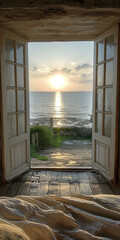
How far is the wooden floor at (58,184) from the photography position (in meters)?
2.99

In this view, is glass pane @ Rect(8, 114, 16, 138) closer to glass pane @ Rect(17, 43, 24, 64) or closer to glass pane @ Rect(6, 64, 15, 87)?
glass pane @ Rect(6, 64, 15, 87)

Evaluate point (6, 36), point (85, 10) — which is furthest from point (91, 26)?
point (6, 36)

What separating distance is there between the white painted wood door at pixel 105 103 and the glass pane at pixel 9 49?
1.44m

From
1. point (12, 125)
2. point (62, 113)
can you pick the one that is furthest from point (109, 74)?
point (62, 113)

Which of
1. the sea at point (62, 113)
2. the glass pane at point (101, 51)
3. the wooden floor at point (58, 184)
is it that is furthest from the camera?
the sea at point (62, 113)

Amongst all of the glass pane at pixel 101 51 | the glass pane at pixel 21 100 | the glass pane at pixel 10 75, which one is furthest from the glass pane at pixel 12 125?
the glass pane at pixel 101 51

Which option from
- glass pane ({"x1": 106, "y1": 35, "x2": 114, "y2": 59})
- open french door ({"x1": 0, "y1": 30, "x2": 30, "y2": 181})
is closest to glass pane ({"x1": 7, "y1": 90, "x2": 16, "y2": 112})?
open french door ({"x1": 0, "y1": 30, "x2": 30, "y2": 181})

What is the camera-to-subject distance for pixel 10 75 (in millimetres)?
3430

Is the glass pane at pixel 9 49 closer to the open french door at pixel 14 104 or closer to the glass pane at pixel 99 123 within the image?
the open french door at pixel 14 104

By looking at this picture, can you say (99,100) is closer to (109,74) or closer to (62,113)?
(109,74)

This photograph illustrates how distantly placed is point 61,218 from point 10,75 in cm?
275

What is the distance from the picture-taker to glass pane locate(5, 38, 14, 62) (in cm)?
335

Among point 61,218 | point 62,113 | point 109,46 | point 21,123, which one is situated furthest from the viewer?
point 62,113

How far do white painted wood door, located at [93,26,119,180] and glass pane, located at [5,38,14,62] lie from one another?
144 centimetres
